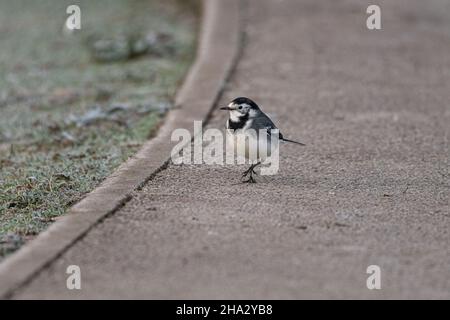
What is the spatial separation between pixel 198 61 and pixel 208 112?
2.04 m

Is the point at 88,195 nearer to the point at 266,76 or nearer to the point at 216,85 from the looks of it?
the point at 216,85

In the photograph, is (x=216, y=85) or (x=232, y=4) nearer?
(x=216, y=85)

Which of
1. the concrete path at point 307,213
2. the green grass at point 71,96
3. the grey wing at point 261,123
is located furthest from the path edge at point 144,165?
the grey wing at point 261,123

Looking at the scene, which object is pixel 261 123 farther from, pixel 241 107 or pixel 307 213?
pixel 307 213

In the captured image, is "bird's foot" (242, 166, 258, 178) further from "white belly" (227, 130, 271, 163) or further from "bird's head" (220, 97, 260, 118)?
"bird's head" (220, 97, 260, 118)

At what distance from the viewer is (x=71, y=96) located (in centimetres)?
902

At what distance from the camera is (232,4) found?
12570 mm

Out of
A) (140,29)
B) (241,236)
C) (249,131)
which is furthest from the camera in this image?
(140,29)

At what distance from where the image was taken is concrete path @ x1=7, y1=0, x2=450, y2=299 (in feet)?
13.6

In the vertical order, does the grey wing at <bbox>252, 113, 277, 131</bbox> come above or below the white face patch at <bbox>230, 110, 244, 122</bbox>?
below

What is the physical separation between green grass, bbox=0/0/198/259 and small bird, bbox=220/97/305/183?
0.83 metres

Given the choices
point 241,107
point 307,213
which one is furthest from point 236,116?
point 307,213

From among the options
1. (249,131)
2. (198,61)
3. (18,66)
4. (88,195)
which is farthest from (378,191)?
(18,66)

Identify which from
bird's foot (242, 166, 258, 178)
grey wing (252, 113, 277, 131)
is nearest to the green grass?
bird's foot (242, 166, 258, 178)
